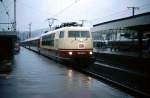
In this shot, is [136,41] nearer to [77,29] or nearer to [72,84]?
[77,29]

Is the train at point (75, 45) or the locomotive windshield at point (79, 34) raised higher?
the locomotive windshield at point (79, 34)

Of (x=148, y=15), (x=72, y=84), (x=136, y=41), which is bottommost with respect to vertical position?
(x=72, y=84)

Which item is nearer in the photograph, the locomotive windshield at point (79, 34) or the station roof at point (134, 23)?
the station roof at point (134, 23)

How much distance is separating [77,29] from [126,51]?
717cm

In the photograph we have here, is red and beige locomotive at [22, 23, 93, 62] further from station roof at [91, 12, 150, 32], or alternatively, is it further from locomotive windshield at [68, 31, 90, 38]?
station roof at [91, 12, 150, 32]

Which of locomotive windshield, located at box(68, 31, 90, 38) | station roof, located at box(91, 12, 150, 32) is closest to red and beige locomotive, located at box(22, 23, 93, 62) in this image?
locomotive windshield, located at box(68, 31, 90, 38)

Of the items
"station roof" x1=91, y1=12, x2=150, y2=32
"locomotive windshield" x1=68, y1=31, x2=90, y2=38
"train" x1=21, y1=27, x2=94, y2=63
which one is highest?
"station roof" x1=91, y1=12, x2=150, y2=32

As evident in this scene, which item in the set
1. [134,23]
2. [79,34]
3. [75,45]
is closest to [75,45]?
[75,45]

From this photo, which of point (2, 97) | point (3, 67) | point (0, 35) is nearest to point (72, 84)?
point (2, 97)

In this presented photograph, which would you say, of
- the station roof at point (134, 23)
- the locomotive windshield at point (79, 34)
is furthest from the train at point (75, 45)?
the station roof at point (134, 23)

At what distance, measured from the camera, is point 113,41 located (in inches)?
1251

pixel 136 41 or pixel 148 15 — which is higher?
pixel 148 15

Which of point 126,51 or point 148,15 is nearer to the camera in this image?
point 148,15

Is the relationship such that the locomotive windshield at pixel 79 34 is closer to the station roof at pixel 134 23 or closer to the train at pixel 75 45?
the train at pixel 75 45
